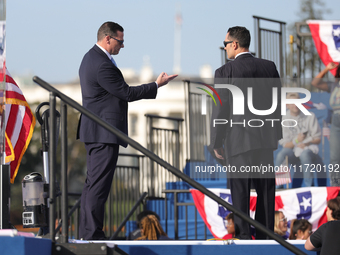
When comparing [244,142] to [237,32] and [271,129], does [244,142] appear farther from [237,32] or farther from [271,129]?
[237,32]

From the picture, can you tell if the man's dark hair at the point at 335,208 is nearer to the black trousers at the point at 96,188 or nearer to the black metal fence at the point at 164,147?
the black trousers at the point at 96,188

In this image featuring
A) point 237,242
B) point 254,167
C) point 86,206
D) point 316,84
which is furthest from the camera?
point 316,84

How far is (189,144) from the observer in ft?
35.9

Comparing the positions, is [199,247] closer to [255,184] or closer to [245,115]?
[255,184]

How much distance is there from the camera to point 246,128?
468 centimetres

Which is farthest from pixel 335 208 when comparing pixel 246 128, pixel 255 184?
pixel 246 128

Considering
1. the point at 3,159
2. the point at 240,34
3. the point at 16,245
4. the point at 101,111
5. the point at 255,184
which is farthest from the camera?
the point at 240,34

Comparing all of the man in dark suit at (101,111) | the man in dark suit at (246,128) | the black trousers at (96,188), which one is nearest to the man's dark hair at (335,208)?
the man in dark suit at (246,128)

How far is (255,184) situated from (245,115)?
2.11 ft

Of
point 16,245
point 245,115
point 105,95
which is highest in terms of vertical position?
point 105,95

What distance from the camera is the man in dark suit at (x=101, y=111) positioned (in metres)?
4.17

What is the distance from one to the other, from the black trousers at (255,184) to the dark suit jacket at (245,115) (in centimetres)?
11

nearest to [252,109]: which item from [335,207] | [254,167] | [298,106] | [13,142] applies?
[254,167]

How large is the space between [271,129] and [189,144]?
246 inches
